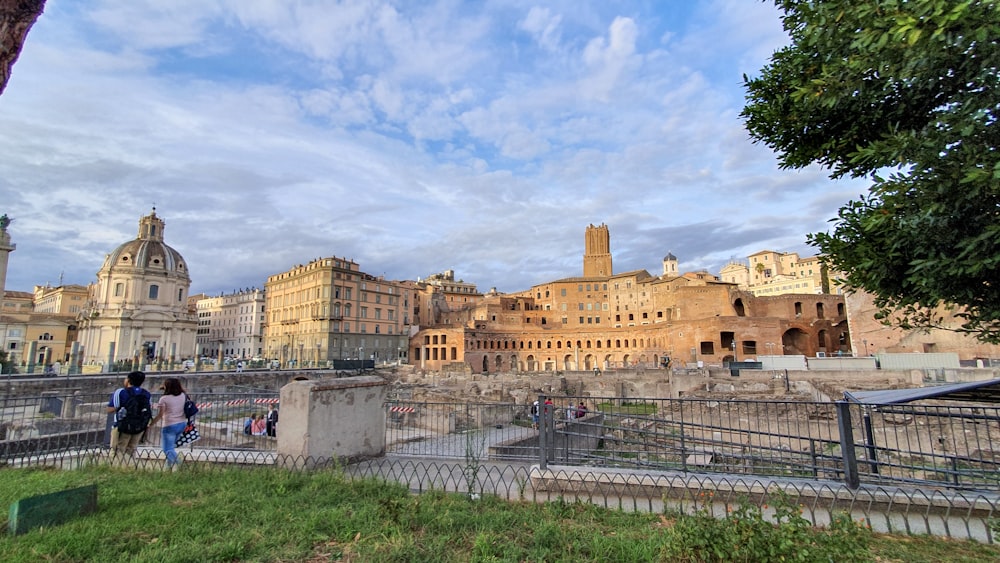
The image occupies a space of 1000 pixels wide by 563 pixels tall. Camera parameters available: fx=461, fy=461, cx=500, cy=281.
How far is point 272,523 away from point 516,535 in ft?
8.15

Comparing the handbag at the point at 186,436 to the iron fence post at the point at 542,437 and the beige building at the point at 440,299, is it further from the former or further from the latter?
the beige building at the point at 440,299

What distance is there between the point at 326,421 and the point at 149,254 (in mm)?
65835

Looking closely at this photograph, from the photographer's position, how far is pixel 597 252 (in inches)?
3708

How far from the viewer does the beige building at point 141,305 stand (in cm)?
5394

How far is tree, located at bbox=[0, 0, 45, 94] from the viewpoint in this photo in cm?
391

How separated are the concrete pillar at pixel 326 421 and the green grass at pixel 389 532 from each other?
0.65 meters

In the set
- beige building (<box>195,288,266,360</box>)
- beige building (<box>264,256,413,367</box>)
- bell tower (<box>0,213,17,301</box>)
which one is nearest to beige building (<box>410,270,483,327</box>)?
beige building (<box>264,256,413,367</box>)

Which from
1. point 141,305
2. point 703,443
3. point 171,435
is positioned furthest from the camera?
point 141,305

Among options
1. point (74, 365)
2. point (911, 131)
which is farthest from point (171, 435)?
point (74, 365)

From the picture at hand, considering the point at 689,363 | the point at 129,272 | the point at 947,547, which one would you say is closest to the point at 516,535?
the point at 947,547

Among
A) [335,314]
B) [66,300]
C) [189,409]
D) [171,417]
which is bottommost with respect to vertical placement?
[171,417]

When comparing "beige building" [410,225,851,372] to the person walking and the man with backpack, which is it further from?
the man with backpack

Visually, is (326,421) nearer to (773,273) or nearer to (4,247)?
(4,247)

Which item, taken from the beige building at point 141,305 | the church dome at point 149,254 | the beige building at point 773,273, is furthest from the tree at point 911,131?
the beige building at point 773,273
